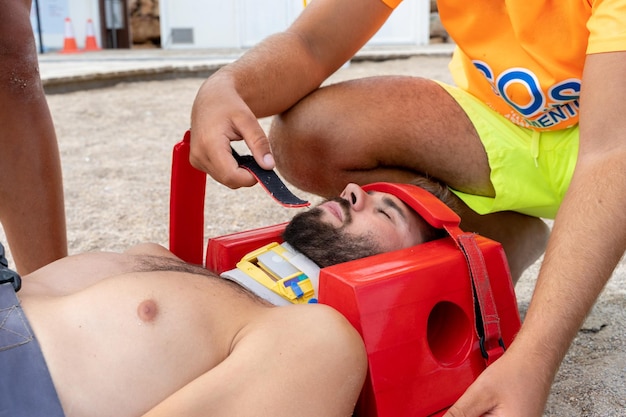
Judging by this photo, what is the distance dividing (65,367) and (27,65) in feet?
2.77

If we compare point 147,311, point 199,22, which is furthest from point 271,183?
point 199,22

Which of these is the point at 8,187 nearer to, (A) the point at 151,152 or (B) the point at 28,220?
(B) the point at 28,220

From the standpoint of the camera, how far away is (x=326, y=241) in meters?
1.44

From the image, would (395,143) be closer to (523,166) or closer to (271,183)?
(523,166)

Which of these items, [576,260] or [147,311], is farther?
[147,311]

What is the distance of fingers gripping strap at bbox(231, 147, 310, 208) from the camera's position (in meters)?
1.25

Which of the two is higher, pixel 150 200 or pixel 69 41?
pixel 69 41

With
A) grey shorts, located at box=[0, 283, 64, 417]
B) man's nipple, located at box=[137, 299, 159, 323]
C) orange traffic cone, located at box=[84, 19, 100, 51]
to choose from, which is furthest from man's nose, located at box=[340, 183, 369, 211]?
orange traffic cone, located at box=[84, 19, 100, 51]

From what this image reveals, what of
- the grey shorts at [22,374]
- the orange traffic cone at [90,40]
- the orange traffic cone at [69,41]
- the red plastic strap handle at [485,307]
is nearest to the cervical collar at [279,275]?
the red plastic strap handle at [485,307]

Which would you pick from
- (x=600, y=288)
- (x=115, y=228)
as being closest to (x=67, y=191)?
(x=115, y=228)

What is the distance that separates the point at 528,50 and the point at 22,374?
47.2 inches

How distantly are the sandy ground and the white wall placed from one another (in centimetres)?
305

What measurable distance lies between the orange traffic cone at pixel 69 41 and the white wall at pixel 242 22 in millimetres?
1135

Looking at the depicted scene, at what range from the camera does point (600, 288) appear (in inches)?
41.1
